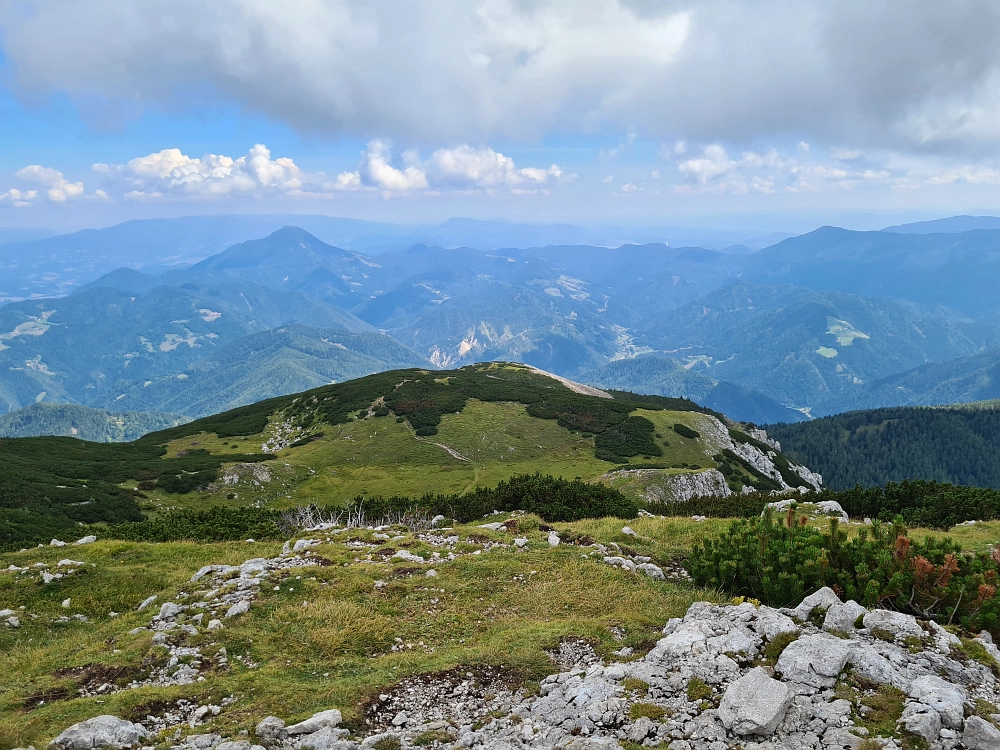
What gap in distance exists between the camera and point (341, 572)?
18.1 meters

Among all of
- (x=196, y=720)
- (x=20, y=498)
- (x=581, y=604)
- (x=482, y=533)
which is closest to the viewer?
(x=196, y=720)

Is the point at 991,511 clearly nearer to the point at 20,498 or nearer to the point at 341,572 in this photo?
the point at 341,572

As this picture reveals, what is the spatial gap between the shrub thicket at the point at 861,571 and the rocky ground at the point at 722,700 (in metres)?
1.26

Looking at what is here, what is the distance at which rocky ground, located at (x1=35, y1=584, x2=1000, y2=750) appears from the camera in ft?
26.6

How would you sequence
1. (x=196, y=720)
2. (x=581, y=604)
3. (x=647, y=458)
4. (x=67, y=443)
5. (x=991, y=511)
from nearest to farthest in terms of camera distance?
(x=196, y=720) → (x=581, y=604) → (x=991, y=511) → (x=647, y=458) → (x=67, y=443)

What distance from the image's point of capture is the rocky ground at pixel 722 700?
8109 millimetres

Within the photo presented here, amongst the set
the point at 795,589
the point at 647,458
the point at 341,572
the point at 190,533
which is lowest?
the point at 647,458

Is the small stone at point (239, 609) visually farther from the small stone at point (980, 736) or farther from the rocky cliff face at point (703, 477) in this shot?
the rocky cliff face at point (703, 477)

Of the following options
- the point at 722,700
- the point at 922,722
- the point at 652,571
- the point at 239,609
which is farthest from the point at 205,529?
the point at 922,722

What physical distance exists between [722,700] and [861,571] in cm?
Result: 641

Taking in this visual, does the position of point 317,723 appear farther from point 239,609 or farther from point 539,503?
point 539,503

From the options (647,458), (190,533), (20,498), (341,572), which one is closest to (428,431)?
(647,458)

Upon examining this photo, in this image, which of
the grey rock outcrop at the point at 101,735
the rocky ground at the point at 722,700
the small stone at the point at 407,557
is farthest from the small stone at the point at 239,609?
the small stone at the point at 407,557

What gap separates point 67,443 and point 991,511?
115 m
